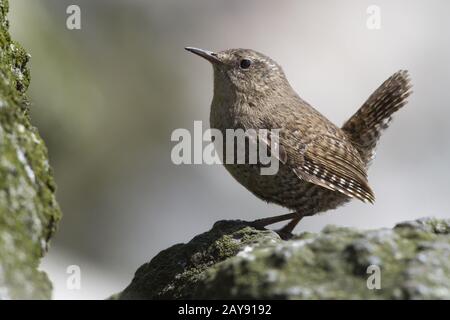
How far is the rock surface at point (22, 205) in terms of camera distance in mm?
2562

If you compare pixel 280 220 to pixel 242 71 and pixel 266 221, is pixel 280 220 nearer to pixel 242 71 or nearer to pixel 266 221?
pixel 266 221

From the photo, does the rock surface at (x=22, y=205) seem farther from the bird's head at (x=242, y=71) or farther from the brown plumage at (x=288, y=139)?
the bird's head at (x=242, y=71)

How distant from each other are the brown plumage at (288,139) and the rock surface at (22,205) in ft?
6.23

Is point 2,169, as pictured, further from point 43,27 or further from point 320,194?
point 43,27

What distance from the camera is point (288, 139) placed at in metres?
5.14

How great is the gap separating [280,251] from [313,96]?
24.4 feet

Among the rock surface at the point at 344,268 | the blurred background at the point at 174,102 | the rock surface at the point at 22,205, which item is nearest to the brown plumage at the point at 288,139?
the rock surface at the point at 344,268

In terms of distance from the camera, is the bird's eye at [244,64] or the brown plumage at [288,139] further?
the bird's eye at [244,64]

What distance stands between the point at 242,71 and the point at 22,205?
3.18m

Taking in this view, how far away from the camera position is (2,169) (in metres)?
2.65

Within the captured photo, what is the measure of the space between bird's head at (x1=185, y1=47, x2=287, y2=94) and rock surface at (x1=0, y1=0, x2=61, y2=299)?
258 cm

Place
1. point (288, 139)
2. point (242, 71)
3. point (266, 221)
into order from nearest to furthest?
point (266, 221), point (288, 139), point (242, 71)

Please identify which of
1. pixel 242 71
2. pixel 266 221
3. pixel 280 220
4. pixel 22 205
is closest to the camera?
pixel 22 205

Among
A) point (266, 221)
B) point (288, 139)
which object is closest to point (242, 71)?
point (288, 139)
